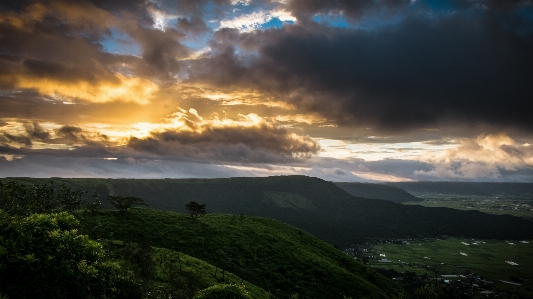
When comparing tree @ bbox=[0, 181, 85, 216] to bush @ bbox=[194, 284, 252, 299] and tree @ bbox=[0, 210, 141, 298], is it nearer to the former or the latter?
tree @ bbox=[0, 210, 141, 298]

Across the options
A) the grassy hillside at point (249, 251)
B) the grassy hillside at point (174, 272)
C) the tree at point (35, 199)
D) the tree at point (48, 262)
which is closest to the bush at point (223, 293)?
the tree at point (48, 262)

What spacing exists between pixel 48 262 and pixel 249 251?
2351 inches

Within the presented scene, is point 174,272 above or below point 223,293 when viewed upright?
below

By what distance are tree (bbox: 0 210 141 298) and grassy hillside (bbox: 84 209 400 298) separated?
33.9m

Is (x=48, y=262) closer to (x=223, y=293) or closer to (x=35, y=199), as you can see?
(x=223, y=293)

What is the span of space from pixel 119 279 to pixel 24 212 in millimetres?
50160

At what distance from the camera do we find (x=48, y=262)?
1602 cm

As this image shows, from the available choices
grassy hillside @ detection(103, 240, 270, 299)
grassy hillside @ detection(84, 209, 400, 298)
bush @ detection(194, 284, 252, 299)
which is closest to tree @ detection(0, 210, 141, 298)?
bush @ detection(194, 284, 252, 299)

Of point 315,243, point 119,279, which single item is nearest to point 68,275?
point 119,279

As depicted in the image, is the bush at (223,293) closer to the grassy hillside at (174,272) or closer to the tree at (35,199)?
the grassy hillside at (174,272)

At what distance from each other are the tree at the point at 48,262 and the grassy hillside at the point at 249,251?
33887mm

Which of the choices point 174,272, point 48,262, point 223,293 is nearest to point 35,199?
point 174,272

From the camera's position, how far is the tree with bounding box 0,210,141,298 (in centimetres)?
1517

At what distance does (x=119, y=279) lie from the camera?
21.0 meters
